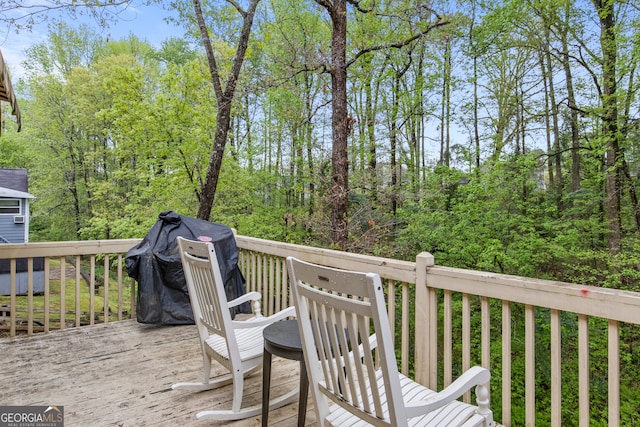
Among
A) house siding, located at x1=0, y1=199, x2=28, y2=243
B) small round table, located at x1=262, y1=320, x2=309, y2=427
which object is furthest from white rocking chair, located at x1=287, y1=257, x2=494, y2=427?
house siding, located at x1=0, y1=199, x2=28, y2=243

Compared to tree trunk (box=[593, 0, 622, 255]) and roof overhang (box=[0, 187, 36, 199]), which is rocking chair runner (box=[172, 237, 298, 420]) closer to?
tree trunk (box=[593, 0, 622, 255])

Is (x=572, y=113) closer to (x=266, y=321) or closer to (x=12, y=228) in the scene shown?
(x=266, y=321)

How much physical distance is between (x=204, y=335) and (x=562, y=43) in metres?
8.92

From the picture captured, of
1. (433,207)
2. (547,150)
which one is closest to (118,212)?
(433,207)

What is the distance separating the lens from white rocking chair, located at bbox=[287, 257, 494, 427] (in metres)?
1.11

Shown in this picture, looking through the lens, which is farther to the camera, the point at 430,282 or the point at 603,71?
the point at 603,71

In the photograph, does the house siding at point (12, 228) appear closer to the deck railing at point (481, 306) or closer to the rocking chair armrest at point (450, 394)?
the deck railing at point (481, 306)

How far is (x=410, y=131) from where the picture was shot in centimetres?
977

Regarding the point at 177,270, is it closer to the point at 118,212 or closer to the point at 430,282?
the point at 430,282

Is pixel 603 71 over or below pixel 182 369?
over

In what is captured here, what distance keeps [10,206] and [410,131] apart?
38.3ft

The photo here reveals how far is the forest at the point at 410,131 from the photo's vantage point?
245 inches

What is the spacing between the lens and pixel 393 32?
22.7 ft

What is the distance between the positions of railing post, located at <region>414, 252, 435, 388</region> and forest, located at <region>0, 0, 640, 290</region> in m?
3.27
